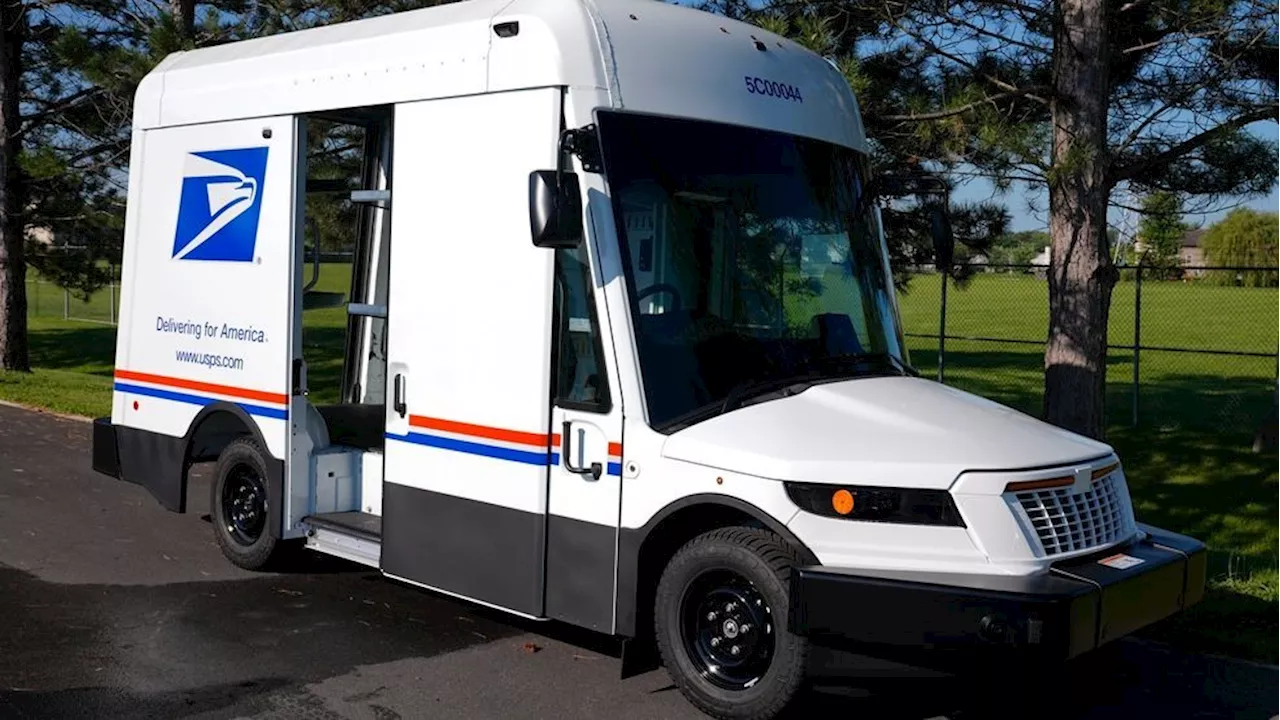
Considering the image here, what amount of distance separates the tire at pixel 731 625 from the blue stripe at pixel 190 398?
2.82 metres

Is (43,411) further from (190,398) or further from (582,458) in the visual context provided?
(582,458)

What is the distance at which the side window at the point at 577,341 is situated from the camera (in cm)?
571

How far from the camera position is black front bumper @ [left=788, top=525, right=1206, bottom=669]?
4.79 metres

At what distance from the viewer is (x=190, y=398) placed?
815 centimetres

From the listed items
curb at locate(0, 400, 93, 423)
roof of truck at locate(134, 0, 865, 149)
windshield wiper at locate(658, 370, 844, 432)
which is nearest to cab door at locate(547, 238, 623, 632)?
windshield wiper at locate(658, 370, 844, 432)

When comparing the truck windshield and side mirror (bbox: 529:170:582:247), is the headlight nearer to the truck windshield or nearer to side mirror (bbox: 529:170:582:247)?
the truck windshield

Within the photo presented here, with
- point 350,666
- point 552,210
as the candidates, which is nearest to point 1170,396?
point 350,666

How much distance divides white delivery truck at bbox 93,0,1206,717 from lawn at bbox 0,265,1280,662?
A: 186 centimetres

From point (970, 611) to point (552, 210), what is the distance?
2188 mm

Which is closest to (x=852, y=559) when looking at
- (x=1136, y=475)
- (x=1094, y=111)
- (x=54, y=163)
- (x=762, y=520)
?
(x=762, y=520)

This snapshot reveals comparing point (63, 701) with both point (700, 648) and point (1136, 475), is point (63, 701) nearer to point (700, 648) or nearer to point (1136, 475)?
point (700, 648)

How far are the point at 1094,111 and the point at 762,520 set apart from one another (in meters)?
5.53

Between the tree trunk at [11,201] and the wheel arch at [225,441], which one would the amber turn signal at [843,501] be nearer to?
the wheel arch at [225,441]

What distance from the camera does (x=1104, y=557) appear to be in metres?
5.37
